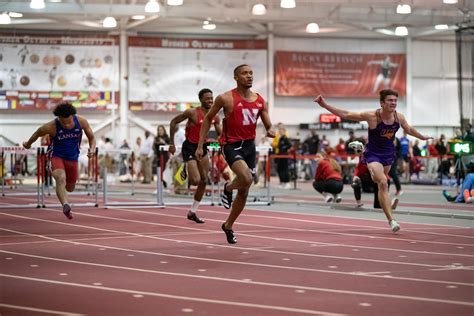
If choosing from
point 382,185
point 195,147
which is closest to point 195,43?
point 195,147

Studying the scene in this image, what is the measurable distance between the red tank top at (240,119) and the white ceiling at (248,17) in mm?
21232

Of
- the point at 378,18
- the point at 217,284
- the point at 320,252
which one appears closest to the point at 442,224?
the point at 320,252

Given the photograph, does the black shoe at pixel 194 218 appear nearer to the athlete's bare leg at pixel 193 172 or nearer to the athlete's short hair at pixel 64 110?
the athlete's bare leg at pixel 193 172

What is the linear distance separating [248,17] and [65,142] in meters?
23.3

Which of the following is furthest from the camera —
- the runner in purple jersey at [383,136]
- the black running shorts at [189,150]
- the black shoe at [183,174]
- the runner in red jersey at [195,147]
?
the black shoe at [183,174]

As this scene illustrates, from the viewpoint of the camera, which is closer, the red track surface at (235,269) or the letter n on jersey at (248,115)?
the red track surface at (235,269)

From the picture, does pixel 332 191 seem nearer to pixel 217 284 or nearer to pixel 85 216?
pixel 85 216

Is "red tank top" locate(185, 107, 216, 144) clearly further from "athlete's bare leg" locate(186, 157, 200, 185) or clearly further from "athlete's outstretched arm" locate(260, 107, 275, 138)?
"athlete's outstretched arm" locate(260, 107, 275, 138)

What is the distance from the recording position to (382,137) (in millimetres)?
12102

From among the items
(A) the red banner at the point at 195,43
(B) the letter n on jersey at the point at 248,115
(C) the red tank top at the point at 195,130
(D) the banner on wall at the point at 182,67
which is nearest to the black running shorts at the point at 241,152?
(B) the letter n on jersey at the point at 248,115

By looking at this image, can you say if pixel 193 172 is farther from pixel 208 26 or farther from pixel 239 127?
pixel 208 26

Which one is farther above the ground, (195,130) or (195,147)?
(195,130)

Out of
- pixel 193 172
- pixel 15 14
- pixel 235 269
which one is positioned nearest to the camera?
pixel 235 269

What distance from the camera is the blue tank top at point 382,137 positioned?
39.4 feet
